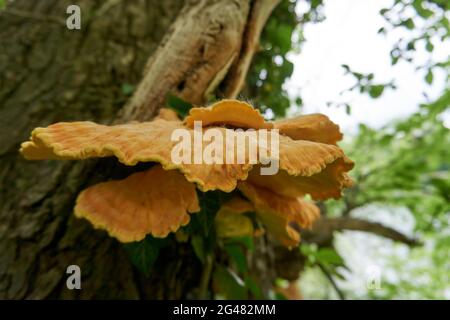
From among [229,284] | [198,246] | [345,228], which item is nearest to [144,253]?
[198,246]

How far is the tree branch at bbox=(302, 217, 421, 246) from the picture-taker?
325cm

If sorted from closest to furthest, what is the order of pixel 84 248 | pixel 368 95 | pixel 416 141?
pixel 84 248, pixel 368 95, pixel 416 141

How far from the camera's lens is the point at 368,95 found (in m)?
1.76

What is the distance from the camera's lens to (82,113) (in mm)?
1887


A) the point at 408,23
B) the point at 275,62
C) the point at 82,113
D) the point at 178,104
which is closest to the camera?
the point at 178,104

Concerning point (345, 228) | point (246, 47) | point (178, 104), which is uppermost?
point (246, 47)

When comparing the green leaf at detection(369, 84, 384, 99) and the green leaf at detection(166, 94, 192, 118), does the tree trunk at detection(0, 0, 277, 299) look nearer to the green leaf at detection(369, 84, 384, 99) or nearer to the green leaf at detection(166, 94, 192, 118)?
the green leaf at detection(166, 94, 192, 118)

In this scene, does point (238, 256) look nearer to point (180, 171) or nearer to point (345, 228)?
point (180, 171)

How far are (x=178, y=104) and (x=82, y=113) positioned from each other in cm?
69

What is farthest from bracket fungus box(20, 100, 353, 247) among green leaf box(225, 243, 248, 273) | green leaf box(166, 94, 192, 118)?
green leaf box(225, 243, 248, 273)

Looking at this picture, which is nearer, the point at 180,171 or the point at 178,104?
the point at 180,171
